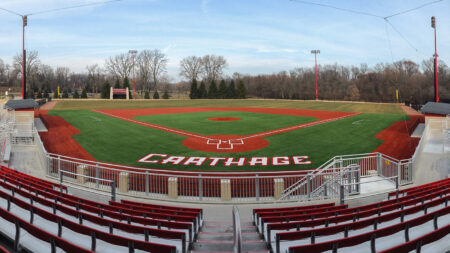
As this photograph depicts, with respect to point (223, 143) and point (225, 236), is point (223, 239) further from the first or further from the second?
point (223, 143)

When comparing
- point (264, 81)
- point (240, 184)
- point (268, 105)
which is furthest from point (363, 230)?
point (264, 81)

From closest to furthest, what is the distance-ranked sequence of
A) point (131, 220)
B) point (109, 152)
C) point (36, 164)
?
point (131, 220), point (36, 164), point (109, 152)

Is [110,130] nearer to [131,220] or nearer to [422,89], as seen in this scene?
[131,220]

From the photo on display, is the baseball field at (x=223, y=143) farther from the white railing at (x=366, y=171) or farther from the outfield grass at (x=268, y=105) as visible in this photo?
the outfield grass at (x=268, y=105)

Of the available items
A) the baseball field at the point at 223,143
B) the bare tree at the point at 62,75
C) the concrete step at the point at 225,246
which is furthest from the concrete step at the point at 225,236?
the bare tree at the point at 62,75

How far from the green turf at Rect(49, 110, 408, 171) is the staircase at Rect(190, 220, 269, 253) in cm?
990

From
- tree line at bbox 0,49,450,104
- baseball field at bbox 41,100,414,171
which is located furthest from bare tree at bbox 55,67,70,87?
baseball field at bbox 41,100,414,171

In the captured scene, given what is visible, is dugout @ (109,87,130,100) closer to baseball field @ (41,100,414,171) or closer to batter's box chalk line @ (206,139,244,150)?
baseball field @ (41,100,414,171)

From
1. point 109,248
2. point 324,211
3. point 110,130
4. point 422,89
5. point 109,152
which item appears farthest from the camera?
point 422,89

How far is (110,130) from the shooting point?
34.0 m

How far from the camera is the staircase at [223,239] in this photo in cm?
648

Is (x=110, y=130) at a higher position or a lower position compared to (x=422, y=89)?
lower

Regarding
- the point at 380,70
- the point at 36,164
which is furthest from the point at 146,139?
the point at 380,70

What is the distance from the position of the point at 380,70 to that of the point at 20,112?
4614 inches
